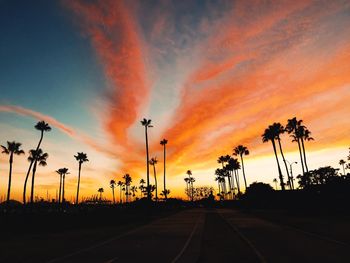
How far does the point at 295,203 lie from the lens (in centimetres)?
6044

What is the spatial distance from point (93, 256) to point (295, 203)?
54865 mm

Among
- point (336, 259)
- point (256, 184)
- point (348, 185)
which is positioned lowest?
point (336, 259)

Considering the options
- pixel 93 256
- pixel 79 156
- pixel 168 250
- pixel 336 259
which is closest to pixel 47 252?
pixel 93 256

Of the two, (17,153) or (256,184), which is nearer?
(17,153)

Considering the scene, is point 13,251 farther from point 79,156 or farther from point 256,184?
point 256,184

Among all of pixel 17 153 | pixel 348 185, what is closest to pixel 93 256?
pixel 348 185

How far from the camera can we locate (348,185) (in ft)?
177

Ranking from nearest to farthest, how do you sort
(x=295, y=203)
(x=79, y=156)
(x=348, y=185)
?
1. (x=348, y=185)
2. (x=295, y=203)
3. (x=79, y=156)

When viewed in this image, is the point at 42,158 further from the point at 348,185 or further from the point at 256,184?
the point at 256,184

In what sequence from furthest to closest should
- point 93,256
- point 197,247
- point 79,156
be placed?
point 79,156
point 197,247
point 93,256

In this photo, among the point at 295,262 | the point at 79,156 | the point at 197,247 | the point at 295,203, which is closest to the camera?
the point at 295,262

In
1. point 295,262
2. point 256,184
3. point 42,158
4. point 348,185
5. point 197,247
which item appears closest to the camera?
point 295,262

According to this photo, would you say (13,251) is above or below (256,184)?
below

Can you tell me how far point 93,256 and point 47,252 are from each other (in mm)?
3004
